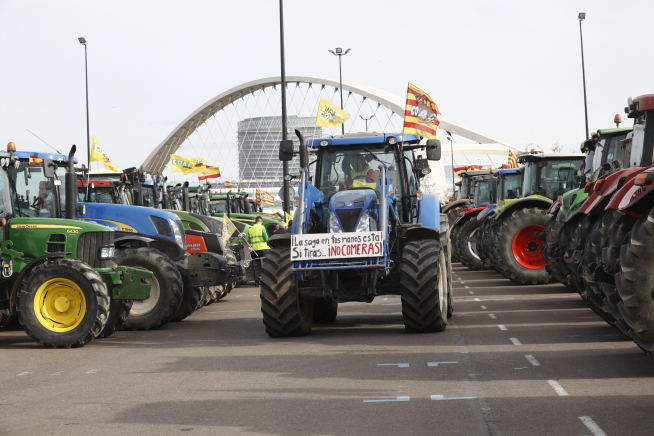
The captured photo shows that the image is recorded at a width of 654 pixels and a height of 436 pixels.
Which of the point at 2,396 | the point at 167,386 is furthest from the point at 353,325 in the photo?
the point at 2,396

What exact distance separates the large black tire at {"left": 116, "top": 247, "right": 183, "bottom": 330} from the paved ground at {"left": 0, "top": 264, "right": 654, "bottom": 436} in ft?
1.13

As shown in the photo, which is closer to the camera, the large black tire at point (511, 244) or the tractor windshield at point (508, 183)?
the large black tire at point (511, 244)

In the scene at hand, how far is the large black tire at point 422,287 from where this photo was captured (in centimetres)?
1086

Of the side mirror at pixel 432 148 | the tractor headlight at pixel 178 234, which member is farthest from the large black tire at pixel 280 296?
the tractor headlight at pixel 178 234

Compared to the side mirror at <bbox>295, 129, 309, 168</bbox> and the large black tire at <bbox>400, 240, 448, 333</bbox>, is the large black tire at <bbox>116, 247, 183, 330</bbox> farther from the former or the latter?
the large black tire at <bbox>400, 240, 448, 333</bbox>

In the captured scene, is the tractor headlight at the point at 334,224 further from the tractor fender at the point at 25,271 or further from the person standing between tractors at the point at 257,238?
the person standing between tractors at the point at 257,238

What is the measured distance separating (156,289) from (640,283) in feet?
25.7

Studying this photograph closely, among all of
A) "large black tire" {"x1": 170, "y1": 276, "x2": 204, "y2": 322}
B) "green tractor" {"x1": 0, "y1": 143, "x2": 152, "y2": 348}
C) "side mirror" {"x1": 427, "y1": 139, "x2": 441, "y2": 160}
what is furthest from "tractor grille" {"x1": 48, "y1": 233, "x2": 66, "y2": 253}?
"side mirror" {"x1": 427, "y1": 139, "x2": 441, "y2": 160}

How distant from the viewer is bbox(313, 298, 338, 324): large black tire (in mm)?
12977

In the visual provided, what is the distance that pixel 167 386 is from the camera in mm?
8086

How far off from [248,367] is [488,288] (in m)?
10.5

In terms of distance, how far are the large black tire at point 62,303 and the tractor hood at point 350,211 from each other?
3047 mm

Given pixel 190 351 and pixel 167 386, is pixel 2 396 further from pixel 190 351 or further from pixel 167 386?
pixel 190 351

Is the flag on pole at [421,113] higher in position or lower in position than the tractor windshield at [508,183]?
higher
